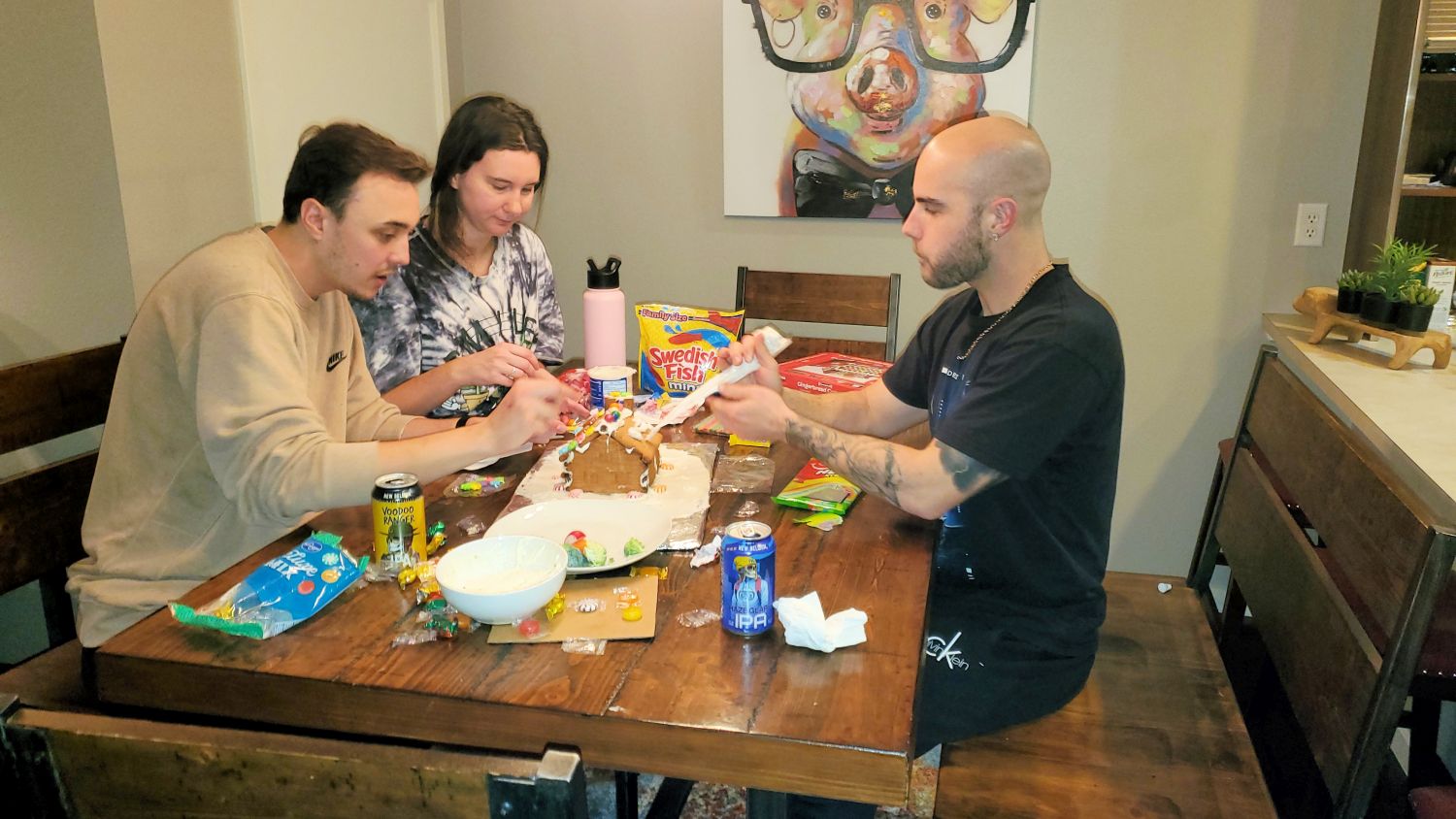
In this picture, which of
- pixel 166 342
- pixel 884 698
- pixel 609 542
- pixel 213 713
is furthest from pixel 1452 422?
pixel 166 342

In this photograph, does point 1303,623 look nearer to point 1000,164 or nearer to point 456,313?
point 1000,164

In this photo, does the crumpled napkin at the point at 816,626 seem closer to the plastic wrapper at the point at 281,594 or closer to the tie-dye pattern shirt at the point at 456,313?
the plastic wrapper at the point at 281,594

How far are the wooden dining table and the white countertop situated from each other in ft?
2.32

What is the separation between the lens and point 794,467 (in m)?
1.67

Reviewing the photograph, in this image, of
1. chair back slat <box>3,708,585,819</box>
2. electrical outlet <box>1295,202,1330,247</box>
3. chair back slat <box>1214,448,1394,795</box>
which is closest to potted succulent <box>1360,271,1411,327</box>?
electrical outlet <box>1295,202,1330,247</box>

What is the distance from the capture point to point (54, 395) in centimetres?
156

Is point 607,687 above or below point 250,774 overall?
below

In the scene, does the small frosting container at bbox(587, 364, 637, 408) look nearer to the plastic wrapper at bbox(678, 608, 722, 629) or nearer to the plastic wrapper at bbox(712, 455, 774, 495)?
the plastic wrapper at bbox(712, 455, 774, 495)

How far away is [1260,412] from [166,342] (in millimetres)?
1810

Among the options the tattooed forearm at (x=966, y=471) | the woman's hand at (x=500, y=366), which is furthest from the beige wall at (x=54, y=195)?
the tattooed forearm at (x=966, y=471)

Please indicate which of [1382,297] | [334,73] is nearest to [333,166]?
[334,73]

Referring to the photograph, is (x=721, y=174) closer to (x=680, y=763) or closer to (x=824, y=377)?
(x=824, y=377)

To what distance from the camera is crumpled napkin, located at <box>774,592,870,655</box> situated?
107cm

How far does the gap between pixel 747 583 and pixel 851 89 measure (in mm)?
2118
